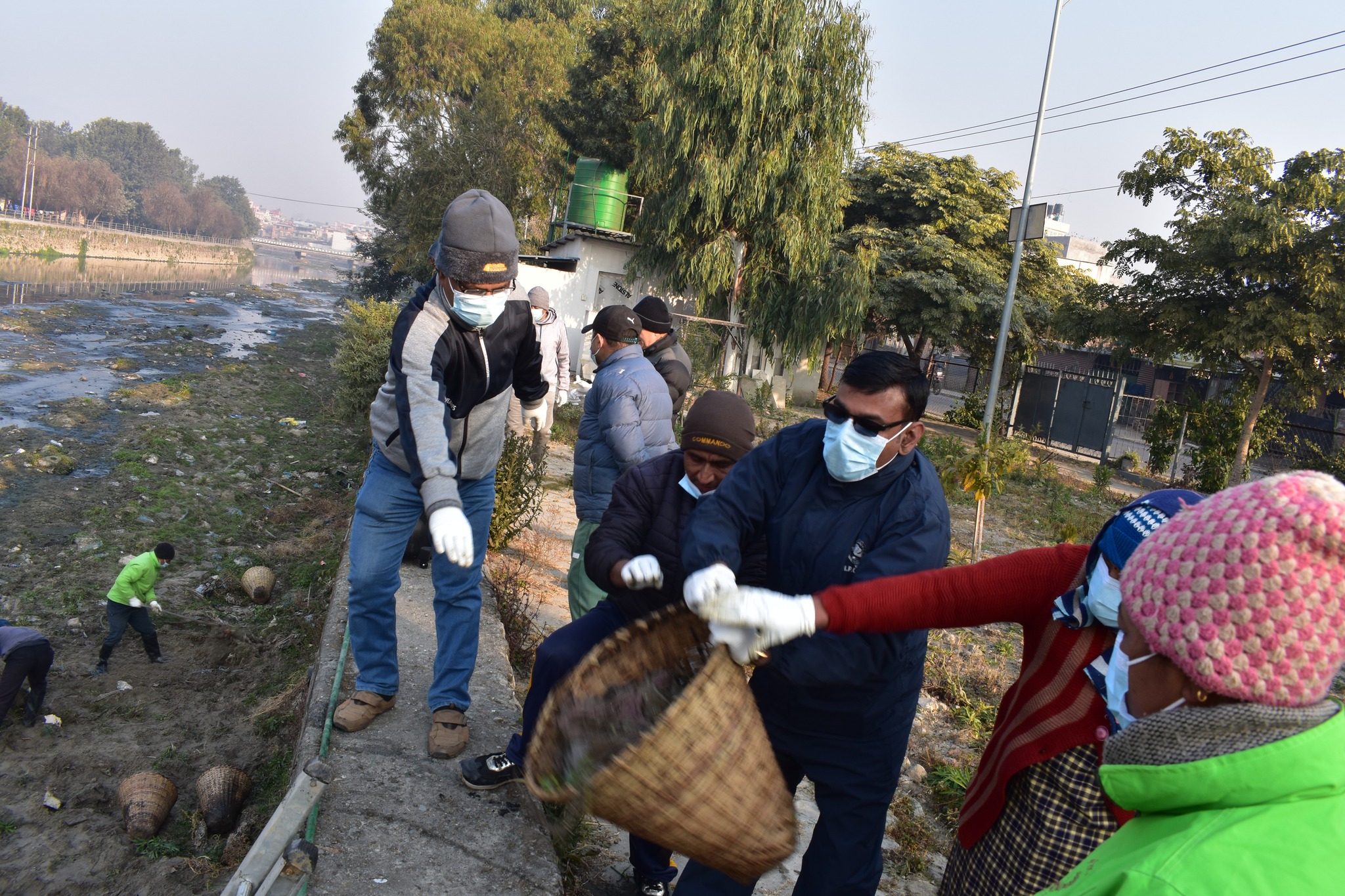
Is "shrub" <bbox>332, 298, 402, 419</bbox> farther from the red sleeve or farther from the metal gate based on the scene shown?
the metal gate

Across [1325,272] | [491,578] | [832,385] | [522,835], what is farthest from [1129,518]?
[832,385]

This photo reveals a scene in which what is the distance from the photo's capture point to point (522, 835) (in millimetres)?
2666

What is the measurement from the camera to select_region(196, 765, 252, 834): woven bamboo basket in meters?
3.56

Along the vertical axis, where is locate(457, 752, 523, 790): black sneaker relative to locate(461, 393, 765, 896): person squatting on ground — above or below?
below

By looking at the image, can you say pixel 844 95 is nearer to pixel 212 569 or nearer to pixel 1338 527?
pixel 212 569

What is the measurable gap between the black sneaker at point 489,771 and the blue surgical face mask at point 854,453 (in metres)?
1.53

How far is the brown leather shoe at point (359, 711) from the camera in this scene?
297 cm

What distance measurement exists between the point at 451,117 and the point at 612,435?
1133 inches

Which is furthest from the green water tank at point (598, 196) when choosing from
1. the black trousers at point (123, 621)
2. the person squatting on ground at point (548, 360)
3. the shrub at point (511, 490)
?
the black trousers at point (123, 621)

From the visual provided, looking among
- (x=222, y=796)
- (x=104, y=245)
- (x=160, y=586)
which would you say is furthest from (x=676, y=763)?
(x=104, y=245)

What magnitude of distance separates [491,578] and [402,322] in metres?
2.52

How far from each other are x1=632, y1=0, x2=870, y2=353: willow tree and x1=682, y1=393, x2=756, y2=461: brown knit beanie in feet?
44.0

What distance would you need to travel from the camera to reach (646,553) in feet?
8.48

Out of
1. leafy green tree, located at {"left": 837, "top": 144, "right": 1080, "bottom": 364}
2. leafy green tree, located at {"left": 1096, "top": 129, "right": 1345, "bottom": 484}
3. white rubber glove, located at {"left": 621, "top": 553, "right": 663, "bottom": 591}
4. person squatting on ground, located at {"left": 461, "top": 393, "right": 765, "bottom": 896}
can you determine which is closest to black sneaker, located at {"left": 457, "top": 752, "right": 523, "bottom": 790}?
person squatting on ground, located at {"left": 461, "top": 393, "right": 765, "bottom": 896}
